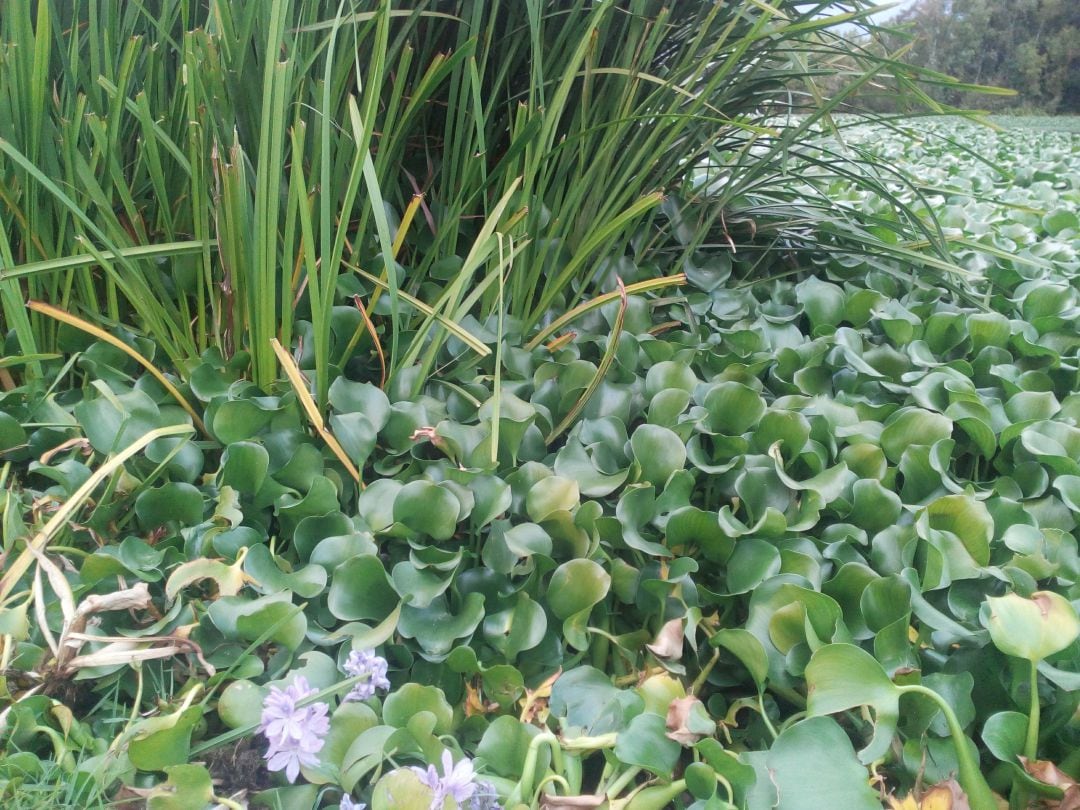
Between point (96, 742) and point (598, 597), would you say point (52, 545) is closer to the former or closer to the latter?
point (96, 742)

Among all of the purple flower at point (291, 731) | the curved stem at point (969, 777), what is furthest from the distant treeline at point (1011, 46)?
the purple flower at point (291, 731)

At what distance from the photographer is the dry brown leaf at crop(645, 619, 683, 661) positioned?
2.30ft

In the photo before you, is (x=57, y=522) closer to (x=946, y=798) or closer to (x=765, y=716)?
(x=765, y=716)

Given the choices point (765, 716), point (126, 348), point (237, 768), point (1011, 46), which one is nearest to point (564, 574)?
point (765, 716)

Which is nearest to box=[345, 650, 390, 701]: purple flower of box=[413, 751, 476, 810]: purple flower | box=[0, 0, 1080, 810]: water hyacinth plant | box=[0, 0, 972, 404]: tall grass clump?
box=[0, 0, 1080, 810]: water hyacinth plant

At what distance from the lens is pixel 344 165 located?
1036 mm

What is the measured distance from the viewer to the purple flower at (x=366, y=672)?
0.64m

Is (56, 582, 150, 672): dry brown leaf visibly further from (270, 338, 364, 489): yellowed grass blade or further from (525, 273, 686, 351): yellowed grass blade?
(525, 273, 686, 351): yellowed grass blade

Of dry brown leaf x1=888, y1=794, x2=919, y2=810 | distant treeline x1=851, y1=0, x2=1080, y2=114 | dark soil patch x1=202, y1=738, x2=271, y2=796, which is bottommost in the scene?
dark soil patch x1=202, y1=738, x2=271, y2=796

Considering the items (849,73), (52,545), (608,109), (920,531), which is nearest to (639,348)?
(608,109)

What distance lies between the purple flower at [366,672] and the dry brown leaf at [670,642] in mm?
243

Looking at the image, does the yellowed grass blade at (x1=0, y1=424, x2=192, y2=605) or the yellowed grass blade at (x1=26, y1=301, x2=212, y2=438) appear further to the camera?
the yellowed grass blade at (x1=26, y1=301, x2=212, y2=438)

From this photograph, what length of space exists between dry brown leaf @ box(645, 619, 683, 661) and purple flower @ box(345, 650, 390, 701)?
243mm

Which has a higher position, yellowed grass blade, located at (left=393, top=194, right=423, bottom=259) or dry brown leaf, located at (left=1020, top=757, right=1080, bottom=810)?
yellowed grass blade, located at (left=393, top=194, right=423, bottom=259)
